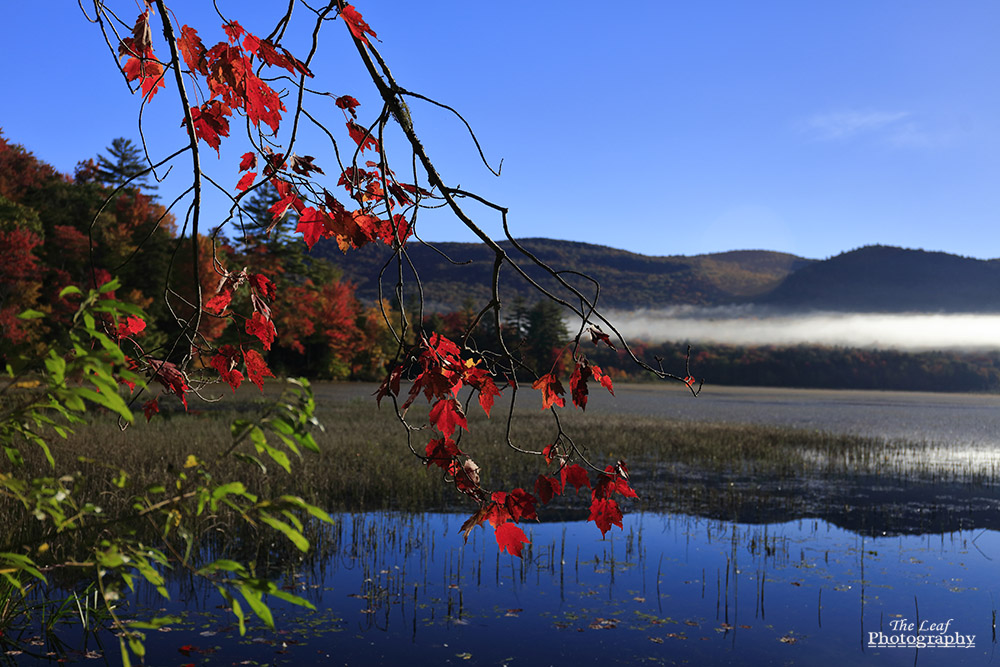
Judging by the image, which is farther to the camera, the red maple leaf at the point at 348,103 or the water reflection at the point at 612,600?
the water reflection at the point at 612,600

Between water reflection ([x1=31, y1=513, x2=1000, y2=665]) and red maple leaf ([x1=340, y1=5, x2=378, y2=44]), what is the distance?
14.2 feet

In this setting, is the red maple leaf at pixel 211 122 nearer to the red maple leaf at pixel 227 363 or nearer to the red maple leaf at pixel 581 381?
the red maple leaf at pixel 227 363

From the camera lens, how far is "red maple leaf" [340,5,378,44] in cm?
249

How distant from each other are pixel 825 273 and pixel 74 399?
202 metres

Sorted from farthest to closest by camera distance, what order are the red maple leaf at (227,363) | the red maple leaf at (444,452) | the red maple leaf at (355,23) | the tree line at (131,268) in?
the tree line at (131,268)
the red maple leaf at (227,363)
the red maple leaf at (444,452)
the red maple leaf at (355,23)

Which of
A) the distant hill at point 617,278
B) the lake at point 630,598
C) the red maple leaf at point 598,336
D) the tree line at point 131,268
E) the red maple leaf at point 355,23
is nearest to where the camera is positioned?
the red maple leaf at point 355,23

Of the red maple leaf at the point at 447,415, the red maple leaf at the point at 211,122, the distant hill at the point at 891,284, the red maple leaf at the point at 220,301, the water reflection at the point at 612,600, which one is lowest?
the water reflection at the point at 612,600

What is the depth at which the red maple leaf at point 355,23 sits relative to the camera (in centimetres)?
249

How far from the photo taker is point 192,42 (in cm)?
302

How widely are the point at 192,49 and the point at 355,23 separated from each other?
91 cm

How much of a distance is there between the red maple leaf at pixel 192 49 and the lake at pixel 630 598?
311 centimetres

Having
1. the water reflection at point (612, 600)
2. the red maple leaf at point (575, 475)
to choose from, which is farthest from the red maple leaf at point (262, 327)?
the water reflection at point (612, 600)

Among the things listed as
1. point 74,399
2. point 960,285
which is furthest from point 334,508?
point 960,285

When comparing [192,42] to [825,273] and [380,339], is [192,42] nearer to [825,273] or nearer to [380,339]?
[380,339]
